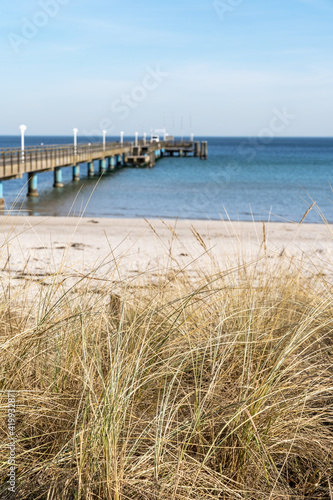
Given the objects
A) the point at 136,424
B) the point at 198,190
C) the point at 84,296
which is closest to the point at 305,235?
the point at 84,296

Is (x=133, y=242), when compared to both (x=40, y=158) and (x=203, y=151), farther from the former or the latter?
(x=203, y=151)

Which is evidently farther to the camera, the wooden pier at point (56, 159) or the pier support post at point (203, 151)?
the pier support post at point (203, 151)

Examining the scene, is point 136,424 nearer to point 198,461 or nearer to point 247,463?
point 198,461

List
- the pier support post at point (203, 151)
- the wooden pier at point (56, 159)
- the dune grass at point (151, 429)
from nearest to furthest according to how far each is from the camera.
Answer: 1. the dune grass at point (151, 429)
2. the wooden pier at point (56, 159)
3. the pier support post at point (203, 151)

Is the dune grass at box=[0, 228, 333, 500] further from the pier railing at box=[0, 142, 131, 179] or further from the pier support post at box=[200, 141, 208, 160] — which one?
the pier support post at box=[200, 141, 208, 160]

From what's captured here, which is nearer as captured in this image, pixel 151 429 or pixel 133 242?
pixel 151 429

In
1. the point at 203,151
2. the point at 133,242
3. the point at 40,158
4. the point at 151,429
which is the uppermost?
the point at 203,151

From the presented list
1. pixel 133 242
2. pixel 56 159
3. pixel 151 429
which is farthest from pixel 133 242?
pixel 56 159

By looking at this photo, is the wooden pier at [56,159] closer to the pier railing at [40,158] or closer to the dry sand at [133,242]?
the pier railing at [40,158]

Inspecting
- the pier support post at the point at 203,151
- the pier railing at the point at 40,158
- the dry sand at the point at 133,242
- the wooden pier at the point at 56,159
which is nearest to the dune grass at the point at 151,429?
the wooden pier at the point at 56,159

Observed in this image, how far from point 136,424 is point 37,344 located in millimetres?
635

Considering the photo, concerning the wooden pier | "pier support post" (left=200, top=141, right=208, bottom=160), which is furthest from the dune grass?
"pier support post" (left=200, top=141, right=208, bottom=160)

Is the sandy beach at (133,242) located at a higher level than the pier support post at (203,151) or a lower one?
lower

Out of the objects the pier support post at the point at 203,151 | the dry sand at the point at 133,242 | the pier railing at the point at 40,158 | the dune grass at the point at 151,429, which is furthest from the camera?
the pier support post at the point at 203,151
